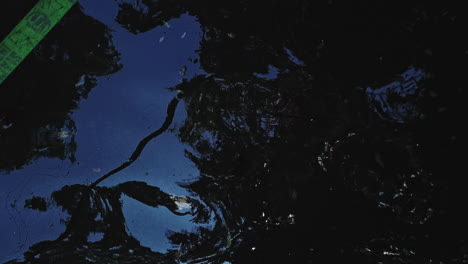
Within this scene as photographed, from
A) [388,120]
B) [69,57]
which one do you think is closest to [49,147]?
[69,57]

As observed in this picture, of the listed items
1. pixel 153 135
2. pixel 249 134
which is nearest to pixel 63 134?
pixel 153 135

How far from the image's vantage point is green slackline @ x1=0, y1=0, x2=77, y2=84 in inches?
73.5

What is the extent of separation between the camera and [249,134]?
1.90 m

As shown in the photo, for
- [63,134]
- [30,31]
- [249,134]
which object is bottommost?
[249,134]

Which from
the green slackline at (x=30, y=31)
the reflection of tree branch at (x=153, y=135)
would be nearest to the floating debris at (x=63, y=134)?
the reflection of tree branch at (x=153, y=135)

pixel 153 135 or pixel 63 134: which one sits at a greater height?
pixel 63 134

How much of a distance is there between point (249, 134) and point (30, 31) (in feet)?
5.22

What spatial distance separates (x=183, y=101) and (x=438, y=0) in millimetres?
1630

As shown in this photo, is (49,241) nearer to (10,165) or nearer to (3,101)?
(10,165)

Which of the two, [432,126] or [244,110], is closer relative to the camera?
[432,126]

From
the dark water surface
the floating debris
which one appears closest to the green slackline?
the dark water surface

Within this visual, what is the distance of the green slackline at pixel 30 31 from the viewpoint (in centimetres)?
187

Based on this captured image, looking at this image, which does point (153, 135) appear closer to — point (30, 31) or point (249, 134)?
point (249, 134)

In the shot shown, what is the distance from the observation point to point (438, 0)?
1650 millimetres
